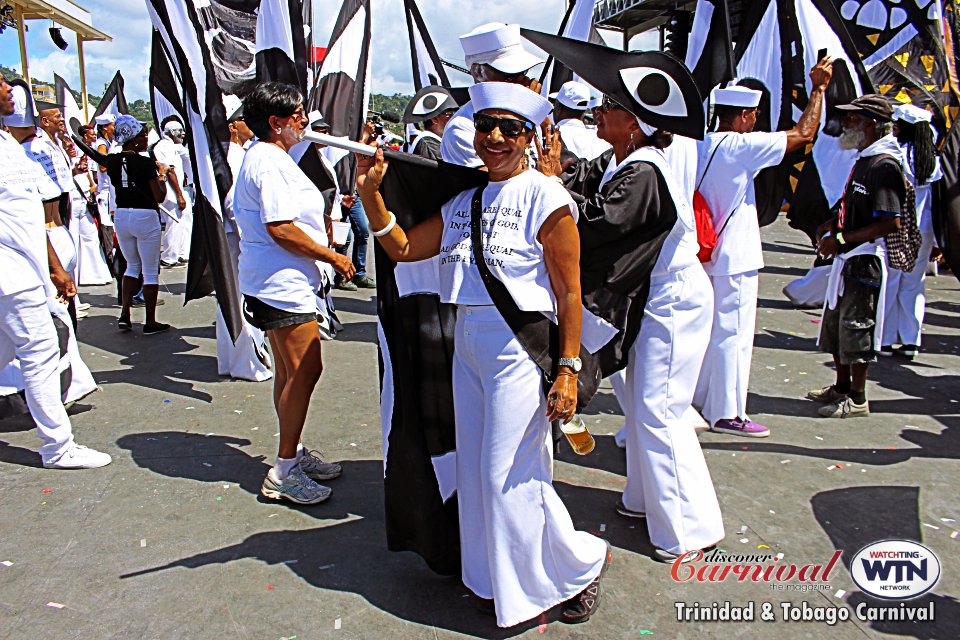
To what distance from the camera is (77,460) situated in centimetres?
436

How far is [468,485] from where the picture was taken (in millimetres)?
2785

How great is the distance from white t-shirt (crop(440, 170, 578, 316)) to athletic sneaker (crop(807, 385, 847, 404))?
370 centimetres

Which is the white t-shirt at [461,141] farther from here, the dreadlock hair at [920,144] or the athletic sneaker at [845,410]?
the dreadlock hair at [920,144]

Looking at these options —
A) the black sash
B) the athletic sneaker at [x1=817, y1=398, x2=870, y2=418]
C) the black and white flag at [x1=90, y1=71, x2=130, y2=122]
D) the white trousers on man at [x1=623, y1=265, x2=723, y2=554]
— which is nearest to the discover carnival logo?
the white trousers on man at [x1=623, y1=265, x2=723, y2=554]

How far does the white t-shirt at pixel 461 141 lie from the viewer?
12.2 feet

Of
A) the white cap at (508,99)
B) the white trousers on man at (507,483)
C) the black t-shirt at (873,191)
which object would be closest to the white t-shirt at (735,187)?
the black t-shirt at (873,191)

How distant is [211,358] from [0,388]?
1942 mm

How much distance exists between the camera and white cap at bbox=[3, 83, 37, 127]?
5.07m

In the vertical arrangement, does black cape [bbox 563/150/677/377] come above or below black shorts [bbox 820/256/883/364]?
above

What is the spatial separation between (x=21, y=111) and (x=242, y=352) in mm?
2381

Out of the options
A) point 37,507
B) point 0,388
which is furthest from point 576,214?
point 0,388

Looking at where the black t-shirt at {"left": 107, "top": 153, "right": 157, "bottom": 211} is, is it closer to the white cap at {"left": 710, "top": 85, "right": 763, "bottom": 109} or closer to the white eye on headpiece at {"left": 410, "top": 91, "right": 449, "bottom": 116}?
the white eye on headpiece at {"left": 410, "top": 91, "right": 449, "bottom": 116}

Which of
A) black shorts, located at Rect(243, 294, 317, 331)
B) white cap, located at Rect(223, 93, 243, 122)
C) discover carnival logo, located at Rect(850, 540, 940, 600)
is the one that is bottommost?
discover carnival logo, located at Rect(850, 540, 940, 600)

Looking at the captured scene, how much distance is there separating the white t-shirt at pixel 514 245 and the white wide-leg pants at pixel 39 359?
295 centimetres
